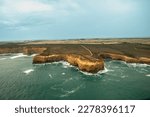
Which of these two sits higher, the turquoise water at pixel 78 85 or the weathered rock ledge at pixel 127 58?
the weathered rock ledge at pixel 127 58

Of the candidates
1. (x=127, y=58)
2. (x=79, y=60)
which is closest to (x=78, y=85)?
(x=79, y=60)

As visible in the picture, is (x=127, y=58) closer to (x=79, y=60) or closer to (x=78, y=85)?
(x=79, y=60)

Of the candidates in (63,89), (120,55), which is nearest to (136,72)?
(120,55)

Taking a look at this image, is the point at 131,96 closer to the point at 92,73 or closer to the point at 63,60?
the point at 92,73

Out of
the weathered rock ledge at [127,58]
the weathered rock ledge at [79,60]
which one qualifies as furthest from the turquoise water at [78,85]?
the weathered rock ledge at [127,58]

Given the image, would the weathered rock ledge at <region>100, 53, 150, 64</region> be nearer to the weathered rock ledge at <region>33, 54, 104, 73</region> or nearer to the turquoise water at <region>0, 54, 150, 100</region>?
the turquoise water at <region>0, 54, 150, 100</region>

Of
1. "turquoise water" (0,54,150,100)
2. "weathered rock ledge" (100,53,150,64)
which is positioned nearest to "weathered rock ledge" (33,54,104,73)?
"turquoise water" (0,54,150,100)

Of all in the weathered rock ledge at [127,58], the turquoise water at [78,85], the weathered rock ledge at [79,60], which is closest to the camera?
the turquoise water at [78,85]

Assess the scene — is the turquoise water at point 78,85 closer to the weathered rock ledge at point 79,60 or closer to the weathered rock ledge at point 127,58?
the weathered rock ledge at point 79,60
